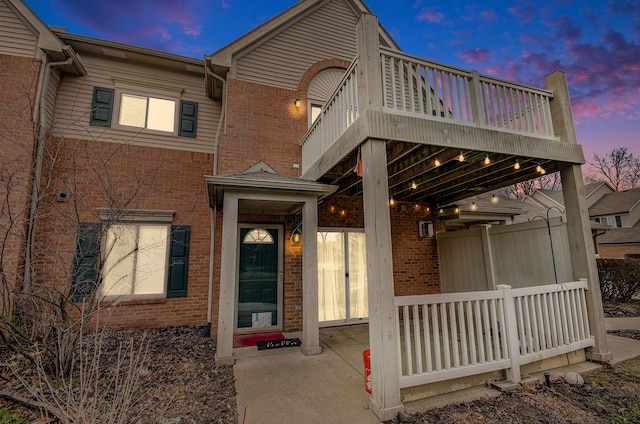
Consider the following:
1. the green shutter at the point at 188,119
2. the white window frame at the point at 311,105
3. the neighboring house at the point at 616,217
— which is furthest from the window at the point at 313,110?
the neighboring house at the point at 616,217

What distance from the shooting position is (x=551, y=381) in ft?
11.8

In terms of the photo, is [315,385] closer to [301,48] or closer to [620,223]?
[301,48]

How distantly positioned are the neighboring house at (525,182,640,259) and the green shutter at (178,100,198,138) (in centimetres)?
2152

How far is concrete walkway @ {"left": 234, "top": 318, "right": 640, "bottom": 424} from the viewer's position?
2910 mm

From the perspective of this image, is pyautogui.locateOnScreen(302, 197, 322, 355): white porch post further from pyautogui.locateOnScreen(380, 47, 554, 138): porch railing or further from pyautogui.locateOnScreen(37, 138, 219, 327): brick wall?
pyautogui.locateOnScreen(380, 47, 554, 138): porch railing

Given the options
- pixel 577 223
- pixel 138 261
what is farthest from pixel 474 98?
pixel 138 261

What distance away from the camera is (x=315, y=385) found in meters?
3.58

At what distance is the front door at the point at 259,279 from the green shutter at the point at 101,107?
4047 millimetres

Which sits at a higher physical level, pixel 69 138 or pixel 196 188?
pixel 69 138

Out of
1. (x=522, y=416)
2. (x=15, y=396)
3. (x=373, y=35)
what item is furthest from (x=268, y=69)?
(x=522, y=416)

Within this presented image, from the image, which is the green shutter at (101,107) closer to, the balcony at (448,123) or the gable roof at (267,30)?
the gable roof at (267,30)

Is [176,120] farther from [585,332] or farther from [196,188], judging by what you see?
[585,332]

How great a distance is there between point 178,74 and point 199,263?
488 cm

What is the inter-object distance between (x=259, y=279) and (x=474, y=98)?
528cm
